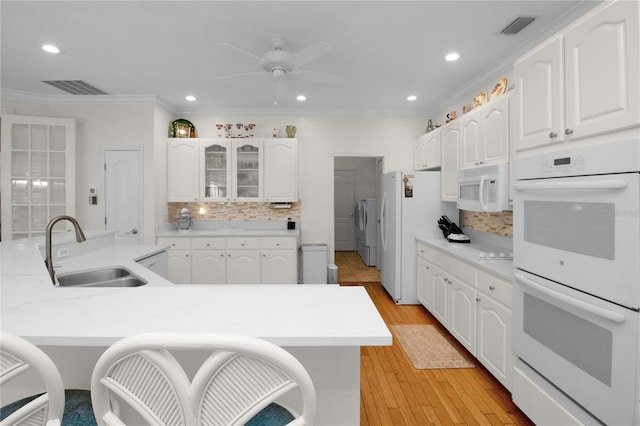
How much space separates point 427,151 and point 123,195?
3935mm

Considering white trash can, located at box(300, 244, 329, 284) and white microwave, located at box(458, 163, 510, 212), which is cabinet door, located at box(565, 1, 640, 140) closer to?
white microwave, located at box(458, 163, 510, 212)

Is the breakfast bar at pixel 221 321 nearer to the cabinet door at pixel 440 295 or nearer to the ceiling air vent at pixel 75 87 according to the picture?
the cabinet door at pixel 440 295

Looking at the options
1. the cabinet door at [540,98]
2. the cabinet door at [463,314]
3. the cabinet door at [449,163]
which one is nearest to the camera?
the cabinet door at [540,98]

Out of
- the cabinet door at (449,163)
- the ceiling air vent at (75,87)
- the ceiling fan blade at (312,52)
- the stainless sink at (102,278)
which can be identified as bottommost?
the stainless sink at (102,278)


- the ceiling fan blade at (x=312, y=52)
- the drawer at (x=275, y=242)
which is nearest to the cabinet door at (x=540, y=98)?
the ceiling fan blade at (x=312, y=52)

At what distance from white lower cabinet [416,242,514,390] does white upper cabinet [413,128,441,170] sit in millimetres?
1191

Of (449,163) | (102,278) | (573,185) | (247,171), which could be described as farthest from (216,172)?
(573,185)

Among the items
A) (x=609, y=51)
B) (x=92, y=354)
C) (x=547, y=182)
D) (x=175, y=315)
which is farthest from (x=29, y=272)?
(x=609, y=51)

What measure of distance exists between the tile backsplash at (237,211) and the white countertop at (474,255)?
1928 millimetres

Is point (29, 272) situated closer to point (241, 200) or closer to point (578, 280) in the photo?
point (578, 280)

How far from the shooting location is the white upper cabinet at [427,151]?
12.9 ft

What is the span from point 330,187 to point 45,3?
3423mm

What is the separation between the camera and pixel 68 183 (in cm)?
388

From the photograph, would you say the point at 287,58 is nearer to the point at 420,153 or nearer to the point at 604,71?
the point at 604,71
